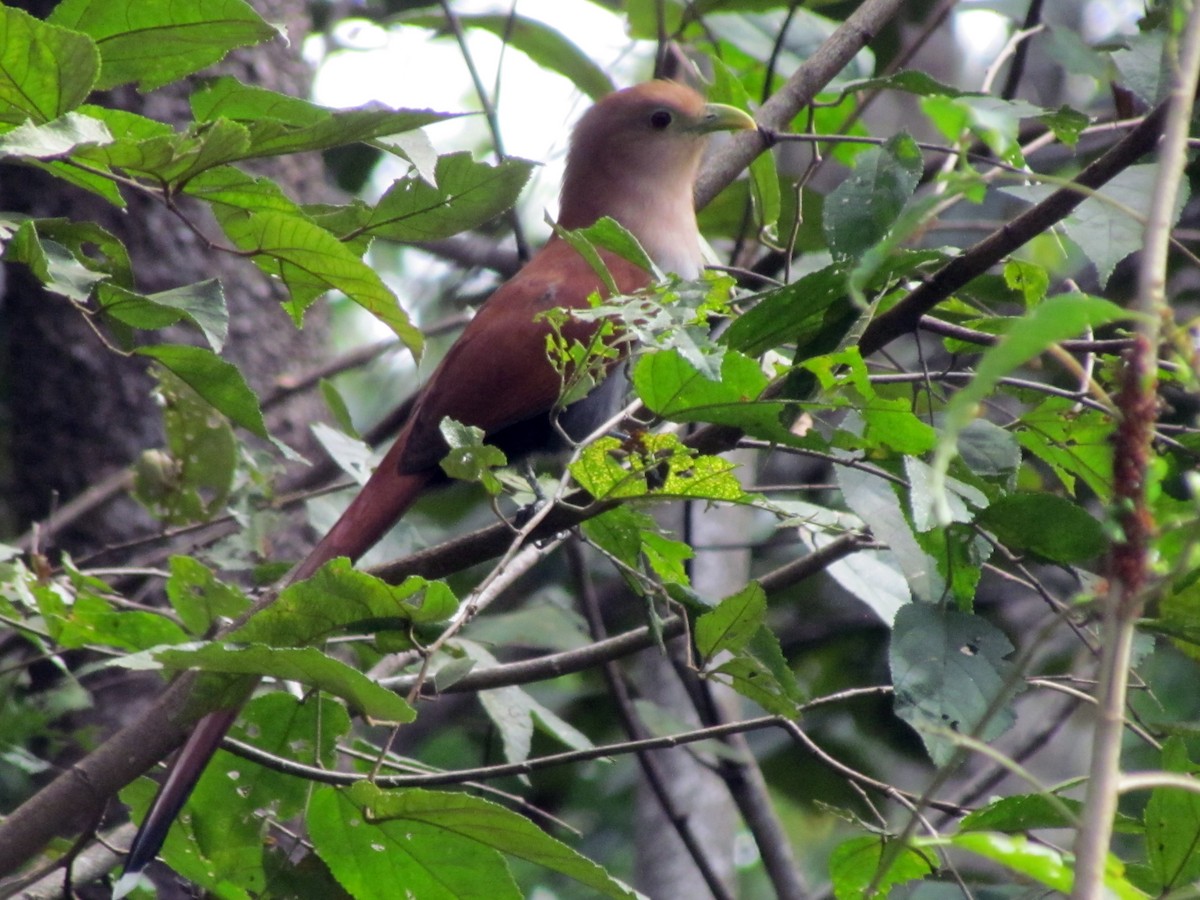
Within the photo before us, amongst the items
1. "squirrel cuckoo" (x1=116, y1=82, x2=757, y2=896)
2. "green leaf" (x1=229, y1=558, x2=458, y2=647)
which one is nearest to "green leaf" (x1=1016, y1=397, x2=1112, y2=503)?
"squirrel cuckoo" (x1=116, y1=82, x2=757, y2=896)

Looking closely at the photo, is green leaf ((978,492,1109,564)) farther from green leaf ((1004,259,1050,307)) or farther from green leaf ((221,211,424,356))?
green leaf ((221,211,424,356))

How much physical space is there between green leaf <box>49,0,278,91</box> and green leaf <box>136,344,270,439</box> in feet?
1.23

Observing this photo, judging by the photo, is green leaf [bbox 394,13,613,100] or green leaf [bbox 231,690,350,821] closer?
green leaf [bbox 231,690,350,821]

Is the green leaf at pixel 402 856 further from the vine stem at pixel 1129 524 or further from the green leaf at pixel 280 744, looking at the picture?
the vine stem at pixel 1129 524

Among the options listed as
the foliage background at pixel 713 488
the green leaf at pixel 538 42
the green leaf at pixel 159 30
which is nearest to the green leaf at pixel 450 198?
the foliage background at pixel 713 488

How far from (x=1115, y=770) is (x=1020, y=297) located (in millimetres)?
1442

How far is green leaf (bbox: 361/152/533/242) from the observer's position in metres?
1.90

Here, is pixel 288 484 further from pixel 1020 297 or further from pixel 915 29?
pixel 915 29

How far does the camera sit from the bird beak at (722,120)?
292 cm

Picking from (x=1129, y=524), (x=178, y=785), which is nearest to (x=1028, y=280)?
(x=1129, y=524)

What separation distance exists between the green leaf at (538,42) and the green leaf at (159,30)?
148 cm

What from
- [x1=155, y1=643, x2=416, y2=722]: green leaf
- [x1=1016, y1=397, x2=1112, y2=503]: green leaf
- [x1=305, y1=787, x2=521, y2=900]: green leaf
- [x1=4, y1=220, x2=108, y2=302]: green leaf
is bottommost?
[x1=305, y1=787, x2=521, y2=900]: green leaf

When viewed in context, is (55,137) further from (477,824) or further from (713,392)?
(477,824)

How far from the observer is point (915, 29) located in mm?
4945
